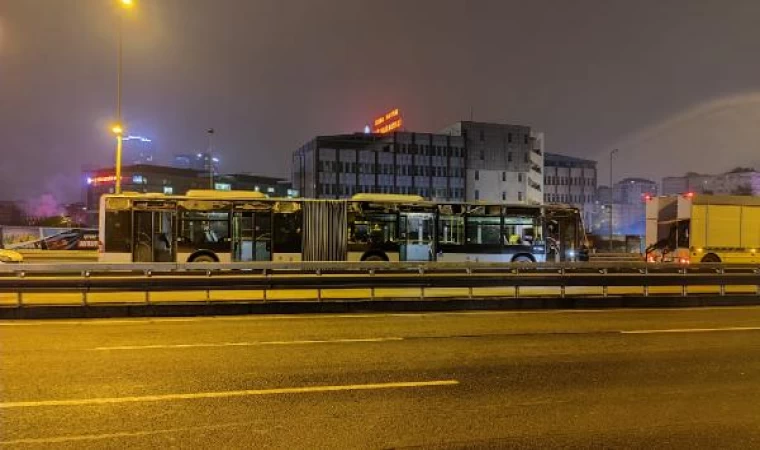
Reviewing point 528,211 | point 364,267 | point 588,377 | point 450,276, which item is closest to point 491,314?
point 450,276

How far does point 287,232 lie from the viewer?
74.1 feet

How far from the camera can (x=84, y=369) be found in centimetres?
774

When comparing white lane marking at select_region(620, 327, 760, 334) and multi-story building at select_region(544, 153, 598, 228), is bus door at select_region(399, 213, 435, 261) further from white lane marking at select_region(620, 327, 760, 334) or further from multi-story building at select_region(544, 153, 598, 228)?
multi-story building at select_region(544, 153, 598, 228)

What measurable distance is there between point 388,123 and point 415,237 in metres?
92.1

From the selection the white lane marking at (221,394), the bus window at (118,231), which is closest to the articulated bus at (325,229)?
the bus window at (118,231)

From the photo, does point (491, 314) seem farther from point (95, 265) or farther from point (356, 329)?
point (95, 265)

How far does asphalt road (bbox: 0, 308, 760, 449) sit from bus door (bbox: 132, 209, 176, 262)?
9.95 metres

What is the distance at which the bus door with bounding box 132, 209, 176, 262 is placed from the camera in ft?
70.3

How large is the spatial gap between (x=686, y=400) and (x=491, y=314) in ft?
23.6

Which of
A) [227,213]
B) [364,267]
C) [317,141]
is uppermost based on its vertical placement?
[317,141]

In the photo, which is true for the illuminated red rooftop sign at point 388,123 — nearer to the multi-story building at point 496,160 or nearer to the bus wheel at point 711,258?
the multi-story building at point 496,160

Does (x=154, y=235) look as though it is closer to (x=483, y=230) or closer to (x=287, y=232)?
(x=287, y=232)

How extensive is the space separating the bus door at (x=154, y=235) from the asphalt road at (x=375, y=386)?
9947 mm

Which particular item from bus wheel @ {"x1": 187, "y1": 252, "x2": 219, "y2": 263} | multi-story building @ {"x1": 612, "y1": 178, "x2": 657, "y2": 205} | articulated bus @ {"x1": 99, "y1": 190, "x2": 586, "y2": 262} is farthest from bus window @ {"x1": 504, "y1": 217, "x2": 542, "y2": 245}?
multi-story building @ {"x1": 612, "y1": 178, "x2": 657, "y2": 205}
